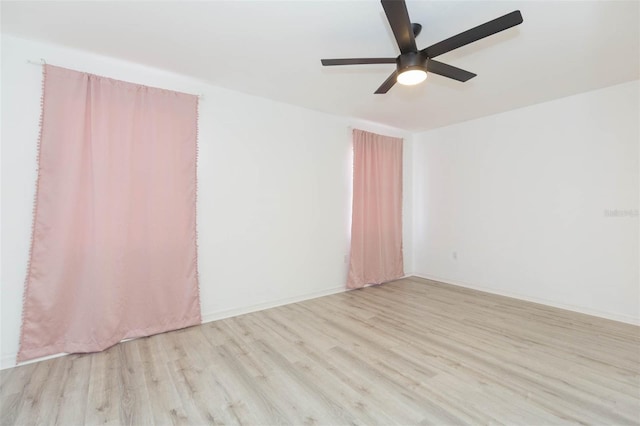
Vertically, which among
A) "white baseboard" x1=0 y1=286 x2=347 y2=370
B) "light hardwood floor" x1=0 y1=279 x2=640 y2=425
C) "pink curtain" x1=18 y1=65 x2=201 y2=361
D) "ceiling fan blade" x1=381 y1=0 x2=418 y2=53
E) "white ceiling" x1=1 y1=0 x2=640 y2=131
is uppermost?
"white ceiling" x1=1 y1=0 x2=640 y2=131

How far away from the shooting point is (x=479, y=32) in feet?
5.41

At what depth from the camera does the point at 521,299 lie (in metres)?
3.83

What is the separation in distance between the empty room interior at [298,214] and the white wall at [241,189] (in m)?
0.02

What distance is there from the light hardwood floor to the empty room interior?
0.02 metres

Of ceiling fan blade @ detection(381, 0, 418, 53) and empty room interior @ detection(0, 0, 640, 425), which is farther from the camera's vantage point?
empty room interior @ detection(0, 0, 640, 425)

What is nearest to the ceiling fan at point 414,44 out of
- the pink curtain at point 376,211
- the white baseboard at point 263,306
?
the pink curtain at point 376,211

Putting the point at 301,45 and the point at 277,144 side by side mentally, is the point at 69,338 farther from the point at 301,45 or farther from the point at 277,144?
the point at 301,45

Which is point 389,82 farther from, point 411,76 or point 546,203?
point 546,203

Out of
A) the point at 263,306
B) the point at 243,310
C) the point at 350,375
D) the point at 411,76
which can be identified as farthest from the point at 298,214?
the point at 411,76

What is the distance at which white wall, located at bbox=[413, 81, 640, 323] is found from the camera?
10.3 ft

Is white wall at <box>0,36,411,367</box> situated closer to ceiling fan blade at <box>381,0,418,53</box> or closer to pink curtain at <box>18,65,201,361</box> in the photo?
pink curtain at <box>18,65,201,361</box>

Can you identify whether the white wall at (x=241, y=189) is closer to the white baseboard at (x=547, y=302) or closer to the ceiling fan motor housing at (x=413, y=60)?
the white baseboard at (x=547, y=302)

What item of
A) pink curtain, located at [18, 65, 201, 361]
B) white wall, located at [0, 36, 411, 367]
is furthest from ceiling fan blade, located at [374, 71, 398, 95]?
pink curtain, located at [18, 65, 201, 361]

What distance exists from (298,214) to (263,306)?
1214 mm
